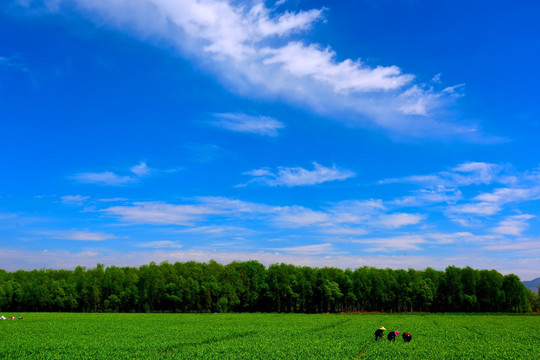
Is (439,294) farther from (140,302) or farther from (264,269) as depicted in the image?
(140,302)

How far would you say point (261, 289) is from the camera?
12794cm

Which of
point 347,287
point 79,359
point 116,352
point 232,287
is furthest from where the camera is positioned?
point 347,287

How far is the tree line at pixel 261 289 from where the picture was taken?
122438mm

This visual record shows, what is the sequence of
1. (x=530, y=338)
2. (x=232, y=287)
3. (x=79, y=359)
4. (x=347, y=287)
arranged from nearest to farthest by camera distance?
(x=79, y=359)
(x=530, y=338)
(x=232, y=287)
(x=347, y=287)

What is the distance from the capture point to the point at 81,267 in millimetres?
137000

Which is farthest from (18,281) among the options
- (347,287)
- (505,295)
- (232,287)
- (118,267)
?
(505,295)

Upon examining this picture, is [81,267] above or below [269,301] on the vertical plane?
above

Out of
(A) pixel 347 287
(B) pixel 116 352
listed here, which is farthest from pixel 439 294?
(B) pixel 116 352

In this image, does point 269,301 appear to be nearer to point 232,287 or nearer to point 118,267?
point 232,287

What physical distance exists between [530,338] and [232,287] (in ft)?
305

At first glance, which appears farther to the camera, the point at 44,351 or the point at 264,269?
the point at 264,269

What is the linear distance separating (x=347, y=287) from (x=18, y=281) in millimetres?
119478

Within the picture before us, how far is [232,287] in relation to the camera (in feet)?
403

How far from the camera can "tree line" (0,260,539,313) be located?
12244cm
